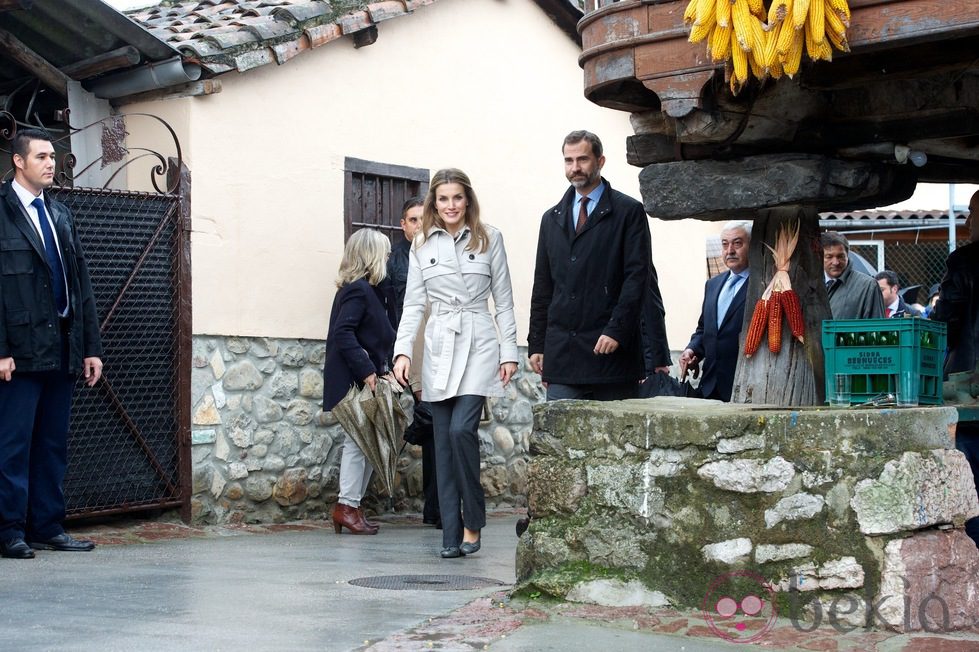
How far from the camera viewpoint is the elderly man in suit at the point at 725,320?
7.57 meters

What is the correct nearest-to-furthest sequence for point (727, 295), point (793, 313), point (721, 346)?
point (793, 313) → point (721, 346) → point (727, 295)

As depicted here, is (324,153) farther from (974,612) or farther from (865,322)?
(974,612)

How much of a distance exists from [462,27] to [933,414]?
20.9 ft

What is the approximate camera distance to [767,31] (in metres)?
5.38

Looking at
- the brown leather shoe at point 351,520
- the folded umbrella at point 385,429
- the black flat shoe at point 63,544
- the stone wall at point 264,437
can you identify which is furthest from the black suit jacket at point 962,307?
the black flat shoe at point 63,544

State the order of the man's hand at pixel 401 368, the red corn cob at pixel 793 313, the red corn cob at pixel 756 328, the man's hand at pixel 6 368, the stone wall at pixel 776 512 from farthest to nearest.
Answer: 1. the man's hand at pixel 401 368
2. the man's hand at pixel 6 368
3. the red corn cob at pixel 756 328
4. the red corn cob at pixel 793 313
5. the stone wall at pixel 776 512

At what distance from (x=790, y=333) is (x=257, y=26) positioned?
4.20 meters

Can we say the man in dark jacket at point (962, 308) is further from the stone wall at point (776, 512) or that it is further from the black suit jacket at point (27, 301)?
the black suit jacket at point (27, 301)

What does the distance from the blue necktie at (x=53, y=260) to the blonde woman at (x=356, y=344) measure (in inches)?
73.0

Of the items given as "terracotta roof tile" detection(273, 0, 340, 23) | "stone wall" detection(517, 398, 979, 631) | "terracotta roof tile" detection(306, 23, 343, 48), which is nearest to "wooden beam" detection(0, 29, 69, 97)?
"terracotta roof tile" detection(273, 0, 340, 23)

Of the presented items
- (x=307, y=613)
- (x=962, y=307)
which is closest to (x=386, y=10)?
(x=962, y=307)

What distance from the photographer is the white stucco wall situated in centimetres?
859

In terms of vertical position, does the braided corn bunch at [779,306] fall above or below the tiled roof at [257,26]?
below

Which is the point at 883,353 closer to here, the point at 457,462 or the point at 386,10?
the point at 457,462
